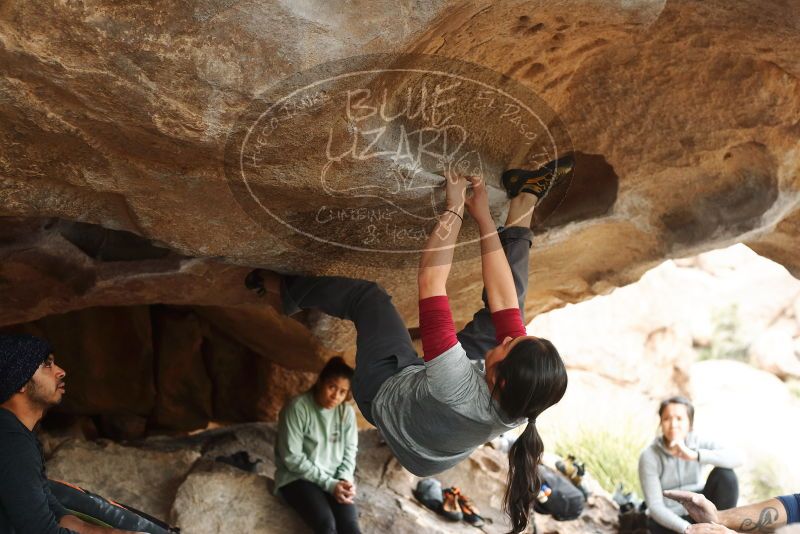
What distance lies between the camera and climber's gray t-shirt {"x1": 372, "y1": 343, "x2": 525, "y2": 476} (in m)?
2.38

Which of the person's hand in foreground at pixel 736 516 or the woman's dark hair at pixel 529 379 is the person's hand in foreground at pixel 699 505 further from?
the woman's dark hair at pixel 529 379

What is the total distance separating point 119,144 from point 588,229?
214 cm

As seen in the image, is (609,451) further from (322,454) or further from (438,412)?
(438,412)

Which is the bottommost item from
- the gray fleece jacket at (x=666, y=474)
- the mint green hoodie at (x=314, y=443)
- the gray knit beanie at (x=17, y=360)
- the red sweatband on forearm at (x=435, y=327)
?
the gray fleece jacket at (x=666, y=474)

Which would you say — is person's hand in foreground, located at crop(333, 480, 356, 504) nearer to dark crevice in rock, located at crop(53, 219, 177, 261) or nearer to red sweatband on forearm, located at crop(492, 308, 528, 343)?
dark crevice in rock, located at crop(53, 219, 177, 261)

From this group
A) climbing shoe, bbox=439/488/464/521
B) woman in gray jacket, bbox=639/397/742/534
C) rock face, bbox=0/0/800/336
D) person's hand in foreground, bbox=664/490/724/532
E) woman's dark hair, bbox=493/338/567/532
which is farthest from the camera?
climbing shoe, bbox=439/488/464/521

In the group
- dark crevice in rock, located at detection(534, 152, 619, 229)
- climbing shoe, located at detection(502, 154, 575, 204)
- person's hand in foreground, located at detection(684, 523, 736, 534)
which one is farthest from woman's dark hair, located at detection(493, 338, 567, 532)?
person's hand in foreground, located at detection(684, 523, 736, 534)

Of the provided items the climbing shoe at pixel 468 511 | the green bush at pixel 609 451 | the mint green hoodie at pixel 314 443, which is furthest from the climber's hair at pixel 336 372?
the green bush at pixel 609 451

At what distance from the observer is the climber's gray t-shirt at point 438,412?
238cm

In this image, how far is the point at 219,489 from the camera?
376 cm

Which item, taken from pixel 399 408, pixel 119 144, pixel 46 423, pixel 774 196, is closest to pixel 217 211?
pixel 119 144

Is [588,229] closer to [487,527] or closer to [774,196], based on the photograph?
[774,196]

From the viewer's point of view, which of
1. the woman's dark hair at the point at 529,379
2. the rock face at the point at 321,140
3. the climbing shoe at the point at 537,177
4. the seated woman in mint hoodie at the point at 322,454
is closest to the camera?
the rock face at the point at 321,140

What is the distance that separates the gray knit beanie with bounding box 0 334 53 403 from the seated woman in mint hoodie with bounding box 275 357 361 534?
1.36 meters
